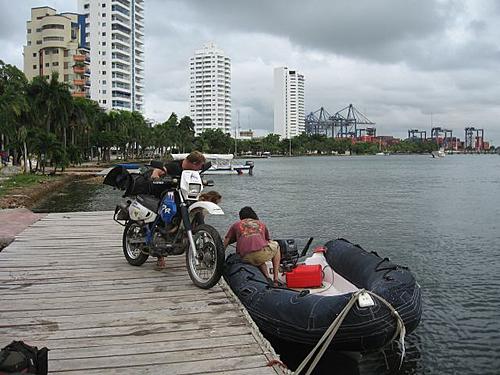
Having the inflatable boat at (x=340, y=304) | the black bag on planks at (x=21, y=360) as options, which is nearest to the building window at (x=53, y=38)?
the inflatable boat at (x=340, y=304)

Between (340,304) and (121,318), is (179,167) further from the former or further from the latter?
(340,304)

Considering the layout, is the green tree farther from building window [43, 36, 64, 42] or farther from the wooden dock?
the wooden dock

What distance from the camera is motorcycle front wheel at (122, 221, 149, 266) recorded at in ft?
24.0

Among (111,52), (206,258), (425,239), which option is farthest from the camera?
(111,52)

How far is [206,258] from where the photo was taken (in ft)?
20.5

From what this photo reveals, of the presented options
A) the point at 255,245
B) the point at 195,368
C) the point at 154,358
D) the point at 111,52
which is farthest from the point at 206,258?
the point at 111,52

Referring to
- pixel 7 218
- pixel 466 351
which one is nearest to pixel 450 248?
pixel 466 351

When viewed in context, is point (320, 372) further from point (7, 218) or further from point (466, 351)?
point (7, 218)

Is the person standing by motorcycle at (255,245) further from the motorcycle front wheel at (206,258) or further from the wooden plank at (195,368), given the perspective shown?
the wooden plank at (195,368)

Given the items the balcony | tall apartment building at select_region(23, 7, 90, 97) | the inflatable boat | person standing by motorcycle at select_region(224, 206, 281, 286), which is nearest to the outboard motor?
the inflatable boat

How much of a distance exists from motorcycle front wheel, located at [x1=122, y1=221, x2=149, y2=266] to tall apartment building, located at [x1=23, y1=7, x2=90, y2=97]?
105 meters

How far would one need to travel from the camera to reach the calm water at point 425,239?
7.21 m

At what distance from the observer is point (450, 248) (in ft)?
52.4

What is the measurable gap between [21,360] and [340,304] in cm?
306
